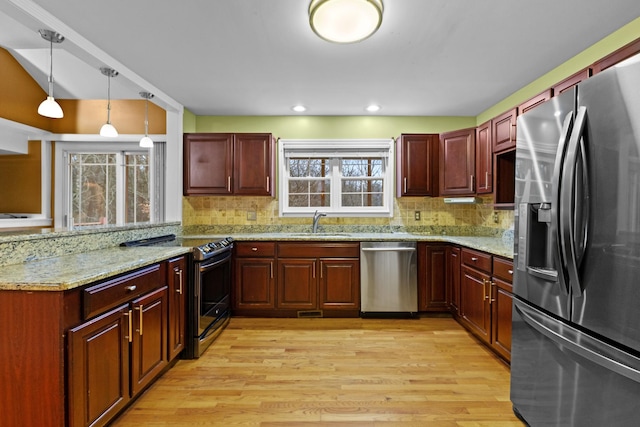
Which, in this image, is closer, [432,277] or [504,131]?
[504,131]

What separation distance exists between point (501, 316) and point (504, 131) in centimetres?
162

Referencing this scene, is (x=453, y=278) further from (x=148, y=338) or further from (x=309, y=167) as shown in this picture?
(x=148, y=338)

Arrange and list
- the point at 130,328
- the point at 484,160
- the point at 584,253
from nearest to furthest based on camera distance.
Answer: the point at 584,253 < the point at 130,328 < the point at 484,160

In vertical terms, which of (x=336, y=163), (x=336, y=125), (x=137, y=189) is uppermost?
(x=336, y=125)

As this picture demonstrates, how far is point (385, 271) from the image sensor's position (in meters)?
3.42

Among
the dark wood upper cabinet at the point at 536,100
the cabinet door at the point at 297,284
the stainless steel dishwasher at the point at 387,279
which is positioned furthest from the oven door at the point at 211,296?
the dark wood upper cabinet at the point at 536,100

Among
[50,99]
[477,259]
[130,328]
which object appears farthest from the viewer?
[477,259]

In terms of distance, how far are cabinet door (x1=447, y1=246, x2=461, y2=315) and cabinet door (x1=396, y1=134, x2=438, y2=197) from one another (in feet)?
2.55

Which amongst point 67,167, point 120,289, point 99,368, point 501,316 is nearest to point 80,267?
point 120,289

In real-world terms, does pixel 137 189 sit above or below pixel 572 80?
below

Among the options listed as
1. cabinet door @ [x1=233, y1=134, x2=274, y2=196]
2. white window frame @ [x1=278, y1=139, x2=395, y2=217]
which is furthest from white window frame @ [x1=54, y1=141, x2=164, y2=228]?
white window frame @ [x1=278, y1=139, x2=395, y2=217]

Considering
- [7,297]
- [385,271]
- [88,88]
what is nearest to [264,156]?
[385,271]

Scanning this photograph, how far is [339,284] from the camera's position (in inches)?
136

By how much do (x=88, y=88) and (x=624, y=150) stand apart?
5039 millimetres
